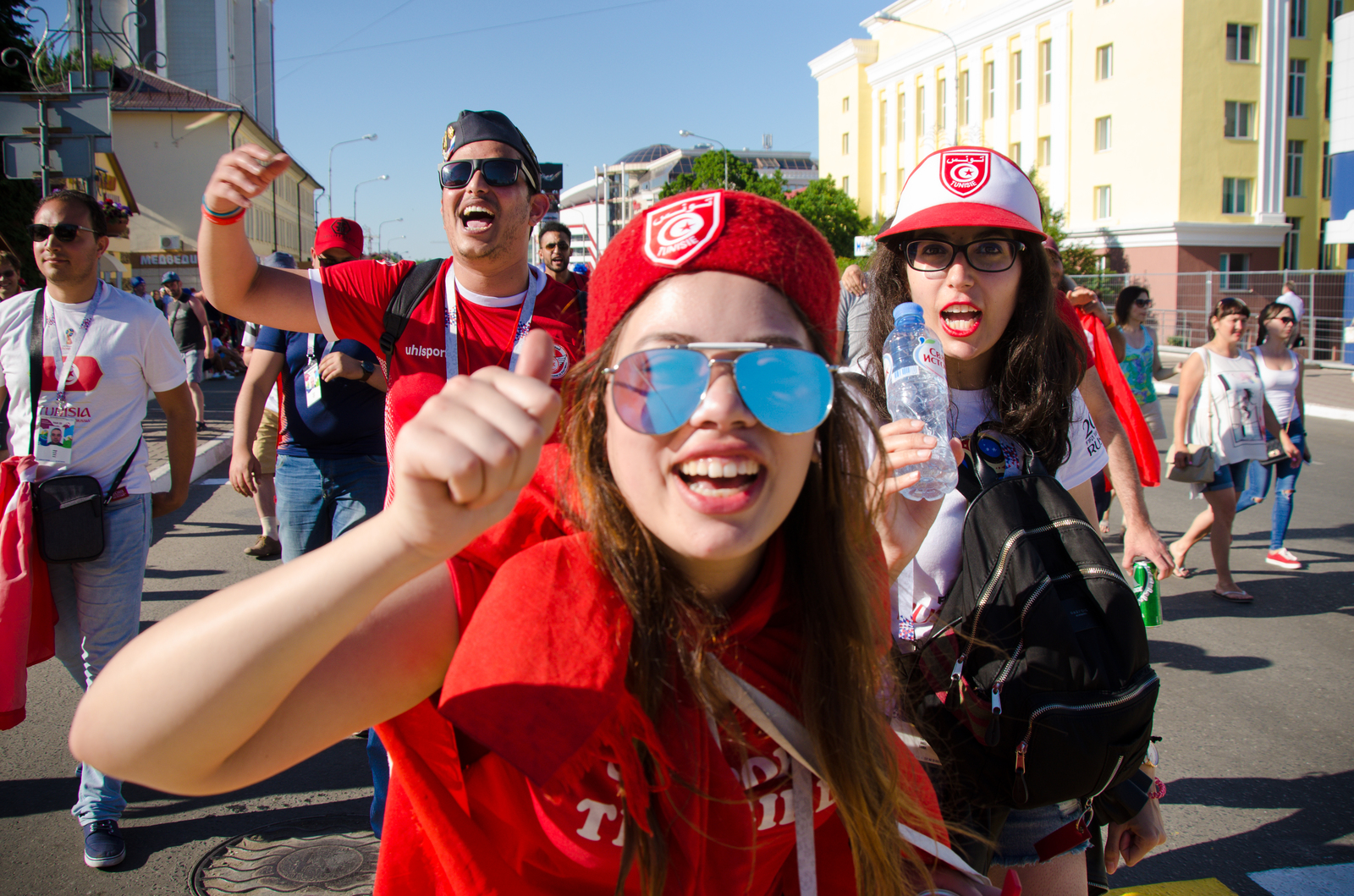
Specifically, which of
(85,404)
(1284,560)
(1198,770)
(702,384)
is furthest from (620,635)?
(1284,560)

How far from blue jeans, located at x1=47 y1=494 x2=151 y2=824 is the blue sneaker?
164 mm

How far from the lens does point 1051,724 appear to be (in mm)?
1812

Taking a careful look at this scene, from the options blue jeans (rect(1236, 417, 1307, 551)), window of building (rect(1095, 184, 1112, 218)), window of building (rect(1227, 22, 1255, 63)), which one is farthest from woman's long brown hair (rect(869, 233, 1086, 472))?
window of building (rect(1095, 184, 1112, 218))

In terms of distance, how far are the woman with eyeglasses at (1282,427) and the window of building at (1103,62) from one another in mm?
34276

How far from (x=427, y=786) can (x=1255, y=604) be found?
6.48 meters

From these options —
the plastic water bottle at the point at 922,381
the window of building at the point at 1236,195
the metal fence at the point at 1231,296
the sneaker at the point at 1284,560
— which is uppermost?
the window of building at the point at 1236,195

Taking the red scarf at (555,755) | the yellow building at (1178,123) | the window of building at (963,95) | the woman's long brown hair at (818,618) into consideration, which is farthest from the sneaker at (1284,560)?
the window of building at (963,95)

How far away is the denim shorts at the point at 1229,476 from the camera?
21.2 ft

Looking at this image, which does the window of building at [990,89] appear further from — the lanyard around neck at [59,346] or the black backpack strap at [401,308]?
the lanyard around neck at [59,346]

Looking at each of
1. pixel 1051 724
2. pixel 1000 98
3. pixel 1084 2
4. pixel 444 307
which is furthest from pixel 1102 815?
pixel 1000 98

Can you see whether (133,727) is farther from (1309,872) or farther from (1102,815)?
(1309,872)

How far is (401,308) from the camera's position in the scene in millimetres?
3082

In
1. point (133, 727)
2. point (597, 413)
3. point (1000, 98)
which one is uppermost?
point (1000, 98)

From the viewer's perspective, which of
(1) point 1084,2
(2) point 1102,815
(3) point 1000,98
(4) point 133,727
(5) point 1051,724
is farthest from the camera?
(3) point 1000,98
